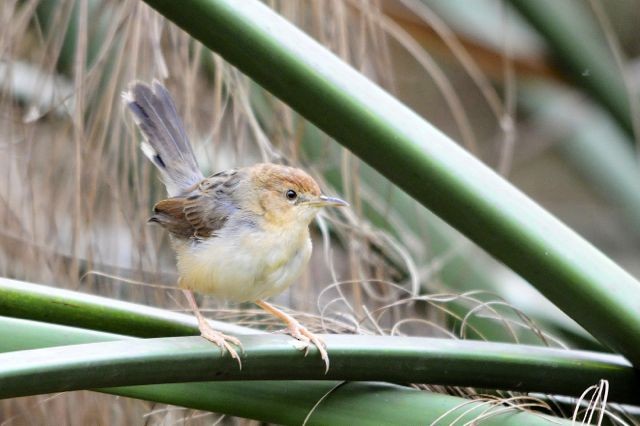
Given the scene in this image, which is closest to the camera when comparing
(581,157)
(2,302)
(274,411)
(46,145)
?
(2,302)

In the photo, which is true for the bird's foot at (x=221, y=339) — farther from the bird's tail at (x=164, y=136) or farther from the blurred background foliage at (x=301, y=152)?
the bird's tail at (x=164, y=136)

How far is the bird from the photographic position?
8.66 feet

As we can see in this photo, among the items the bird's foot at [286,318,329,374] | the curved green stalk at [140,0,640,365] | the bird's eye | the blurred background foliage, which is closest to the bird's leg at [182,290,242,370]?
the bird's foot at [286,318,329,374]

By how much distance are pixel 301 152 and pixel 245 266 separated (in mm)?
693

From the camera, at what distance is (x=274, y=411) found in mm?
1900

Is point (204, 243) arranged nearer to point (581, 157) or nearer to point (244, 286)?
point (244, 286)

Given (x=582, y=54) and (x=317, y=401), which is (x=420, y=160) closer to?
(x=317, y=401)

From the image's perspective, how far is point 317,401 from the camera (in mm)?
1915

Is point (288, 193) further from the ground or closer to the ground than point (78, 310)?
further from the ground

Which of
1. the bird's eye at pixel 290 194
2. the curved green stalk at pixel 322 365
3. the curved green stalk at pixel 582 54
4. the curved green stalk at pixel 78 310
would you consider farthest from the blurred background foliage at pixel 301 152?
the curved green stalk at pixel 78 310

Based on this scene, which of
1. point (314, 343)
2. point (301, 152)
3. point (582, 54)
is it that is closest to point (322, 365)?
point (314, 343)

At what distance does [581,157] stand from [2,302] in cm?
281

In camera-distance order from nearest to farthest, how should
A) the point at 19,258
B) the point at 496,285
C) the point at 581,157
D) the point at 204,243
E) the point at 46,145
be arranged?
the point at 204,243 < the point at 19,258 < the point at 46,145 < the point at 496,285 < the point at 581,157

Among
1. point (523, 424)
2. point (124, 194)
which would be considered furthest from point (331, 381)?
point (124, 194)
